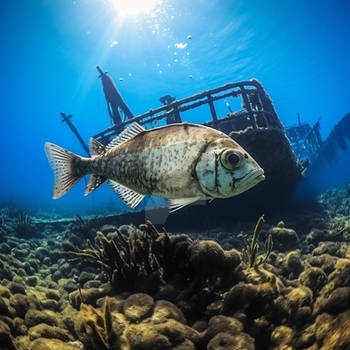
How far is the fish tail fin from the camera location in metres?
3.09

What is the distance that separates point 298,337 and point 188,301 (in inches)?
47.3

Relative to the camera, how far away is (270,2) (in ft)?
131

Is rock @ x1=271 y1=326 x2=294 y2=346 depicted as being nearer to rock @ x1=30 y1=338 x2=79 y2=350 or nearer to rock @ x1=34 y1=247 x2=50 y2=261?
rock @ x1=30 y1=338 x2=79 y2=350

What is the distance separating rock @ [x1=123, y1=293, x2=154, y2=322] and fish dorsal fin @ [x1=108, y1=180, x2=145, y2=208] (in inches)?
42.0

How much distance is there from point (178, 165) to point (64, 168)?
164cm

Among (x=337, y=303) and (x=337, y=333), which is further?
(x=337, y=303)

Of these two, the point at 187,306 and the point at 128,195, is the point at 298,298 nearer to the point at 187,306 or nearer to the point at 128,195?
the point at 187,306

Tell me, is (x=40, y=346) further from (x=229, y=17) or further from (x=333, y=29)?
(x=333, y=29)

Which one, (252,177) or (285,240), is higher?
(252,177)

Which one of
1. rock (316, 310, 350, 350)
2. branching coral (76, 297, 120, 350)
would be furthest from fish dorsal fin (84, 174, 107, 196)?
rock (316, 310, 350, 350)

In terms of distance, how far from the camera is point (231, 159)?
2016mm

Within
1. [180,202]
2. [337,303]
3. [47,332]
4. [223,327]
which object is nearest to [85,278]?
[47,332]

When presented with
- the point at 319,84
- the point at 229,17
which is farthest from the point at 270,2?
the point at 319,84

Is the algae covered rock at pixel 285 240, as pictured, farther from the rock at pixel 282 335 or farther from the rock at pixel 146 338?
the rock at pixel 146 338
